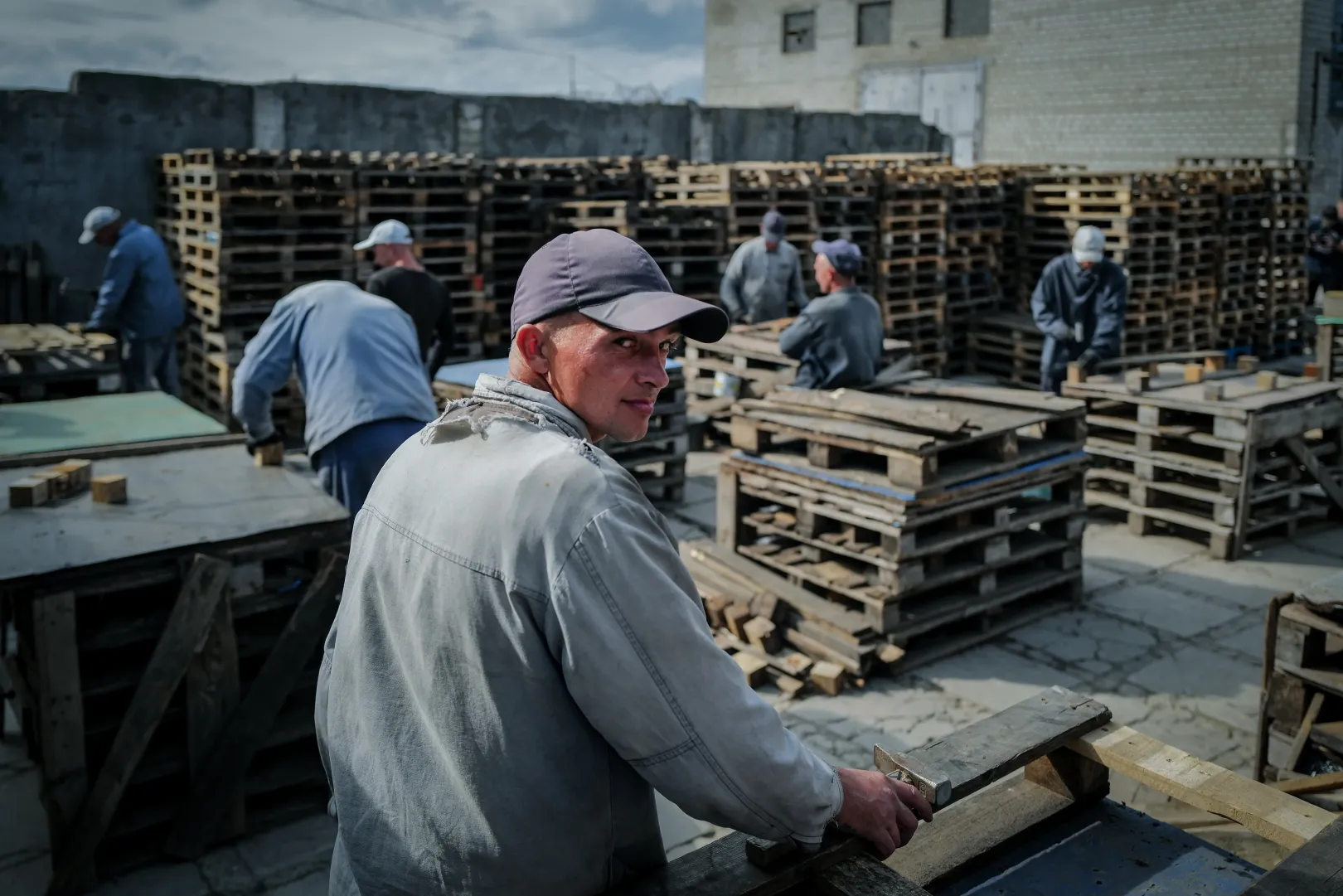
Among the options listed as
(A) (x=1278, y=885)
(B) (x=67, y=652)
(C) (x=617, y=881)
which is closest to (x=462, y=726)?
(C) (x=617, y=881)

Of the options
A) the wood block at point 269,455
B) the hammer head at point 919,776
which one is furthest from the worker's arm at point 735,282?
the hammer head at point 919,776

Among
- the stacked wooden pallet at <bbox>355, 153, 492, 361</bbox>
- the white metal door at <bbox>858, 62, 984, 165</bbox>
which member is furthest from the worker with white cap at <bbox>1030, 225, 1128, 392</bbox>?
the white metal door at <bbox>858, 62, 984, 165</bbox>

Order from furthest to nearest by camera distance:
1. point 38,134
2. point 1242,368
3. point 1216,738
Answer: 1. point 38,134
2. point 1242,368
3. point 1216,738

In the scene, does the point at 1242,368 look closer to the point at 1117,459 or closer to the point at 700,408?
the point at 1117,459

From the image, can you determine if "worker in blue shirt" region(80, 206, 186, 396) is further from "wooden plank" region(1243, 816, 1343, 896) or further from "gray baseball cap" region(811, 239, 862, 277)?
"wooden plank" region(1243, 816, 1343, 896)

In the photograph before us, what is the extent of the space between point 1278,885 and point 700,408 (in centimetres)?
907

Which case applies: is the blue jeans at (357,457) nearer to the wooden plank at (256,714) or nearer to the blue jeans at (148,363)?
the wooden plank at (256,714)

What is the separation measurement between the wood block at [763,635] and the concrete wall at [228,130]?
9676 millimetres

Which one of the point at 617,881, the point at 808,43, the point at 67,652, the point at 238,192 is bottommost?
the point at 67,652

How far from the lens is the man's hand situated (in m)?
2.17

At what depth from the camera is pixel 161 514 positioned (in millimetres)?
4777

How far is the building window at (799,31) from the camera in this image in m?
31.3

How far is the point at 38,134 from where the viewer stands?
12242 millimetres

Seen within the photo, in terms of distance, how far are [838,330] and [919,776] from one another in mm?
5439
